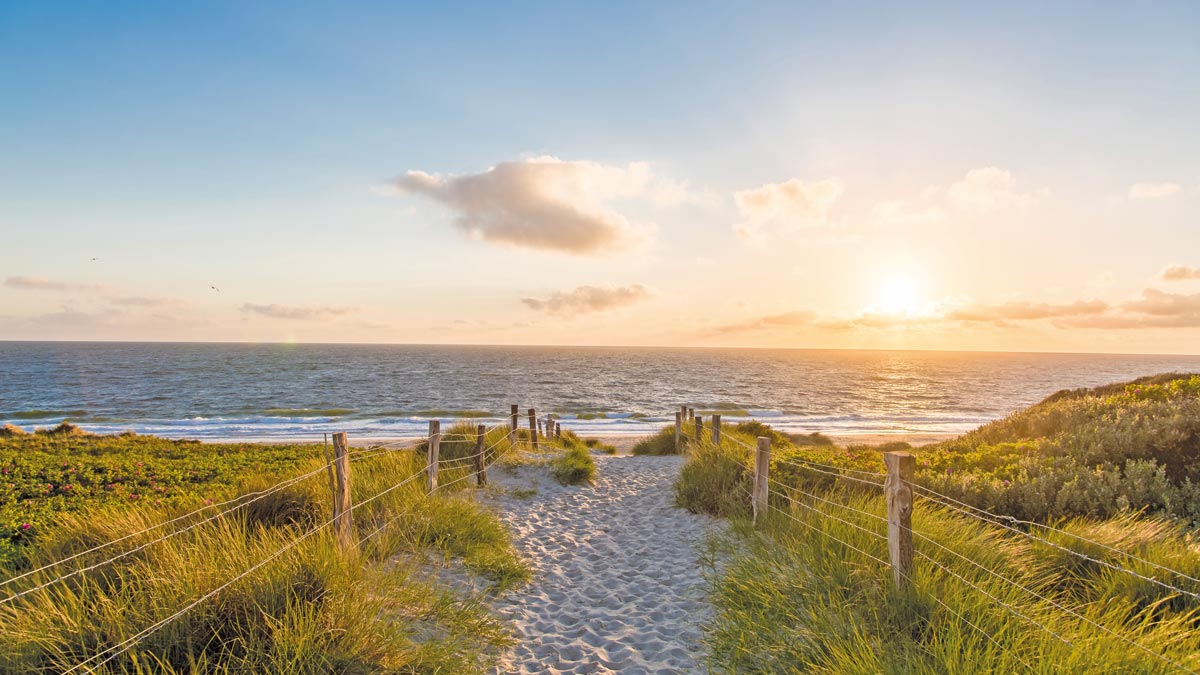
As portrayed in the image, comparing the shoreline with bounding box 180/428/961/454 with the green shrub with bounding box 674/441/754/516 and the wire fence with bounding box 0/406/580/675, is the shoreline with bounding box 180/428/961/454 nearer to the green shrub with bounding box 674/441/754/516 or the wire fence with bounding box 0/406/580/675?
the wire fence with bounding box 0/406/580/675

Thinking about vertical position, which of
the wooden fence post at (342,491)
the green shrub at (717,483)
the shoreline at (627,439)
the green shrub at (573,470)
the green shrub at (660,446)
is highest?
the wooden fence post at (342,491)

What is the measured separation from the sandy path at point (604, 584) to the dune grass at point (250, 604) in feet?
1.51

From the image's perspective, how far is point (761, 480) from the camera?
28.2 ft

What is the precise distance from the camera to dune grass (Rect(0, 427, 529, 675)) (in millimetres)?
3779

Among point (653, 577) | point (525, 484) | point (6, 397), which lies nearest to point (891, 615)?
point (653, 577)

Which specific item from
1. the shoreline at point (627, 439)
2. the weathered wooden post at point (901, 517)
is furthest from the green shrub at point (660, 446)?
the weathered wooden post at point (901, 517)

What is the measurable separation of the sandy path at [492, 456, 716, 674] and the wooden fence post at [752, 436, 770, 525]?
104 centimetres

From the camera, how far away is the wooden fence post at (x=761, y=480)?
838cm

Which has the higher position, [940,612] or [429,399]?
[940,612]

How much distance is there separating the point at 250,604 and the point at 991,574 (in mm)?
5823

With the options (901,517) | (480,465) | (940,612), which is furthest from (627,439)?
(940,612)

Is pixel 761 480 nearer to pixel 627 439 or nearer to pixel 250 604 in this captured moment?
pixel 250 604

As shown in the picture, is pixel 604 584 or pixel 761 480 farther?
pixel 761 480

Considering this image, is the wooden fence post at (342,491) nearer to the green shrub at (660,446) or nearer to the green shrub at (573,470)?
the green shrub at (573,470)
